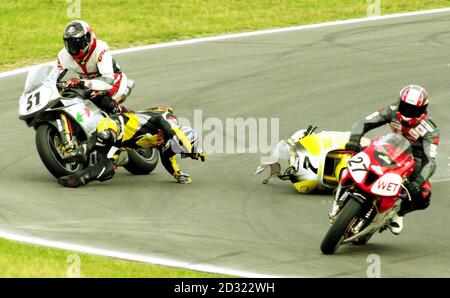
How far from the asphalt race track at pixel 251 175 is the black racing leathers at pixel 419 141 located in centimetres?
54

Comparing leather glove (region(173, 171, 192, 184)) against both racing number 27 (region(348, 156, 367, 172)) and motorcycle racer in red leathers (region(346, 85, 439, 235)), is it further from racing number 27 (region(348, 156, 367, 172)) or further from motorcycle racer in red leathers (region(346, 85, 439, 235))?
racing number 27 (region(348, 156, 367, 172))

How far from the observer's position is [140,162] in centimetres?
1366

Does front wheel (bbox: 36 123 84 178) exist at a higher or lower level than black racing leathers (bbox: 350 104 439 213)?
lower

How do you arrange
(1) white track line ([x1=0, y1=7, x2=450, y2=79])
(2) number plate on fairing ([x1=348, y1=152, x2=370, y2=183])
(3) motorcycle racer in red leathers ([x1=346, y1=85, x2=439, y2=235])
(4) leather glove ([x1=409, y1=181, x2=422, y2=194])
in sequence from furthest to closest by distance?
(1) white track line ([x1=0, y1=7, x2=450, y2=79]) → (3) motorcycle racer in red leathers ([x1=346, y1=85, x2=439, y2=235]) → (4) leather glove ([x1=409, y1=181, x2=422, y2=194]) → (2) number plate on fairing ([x1=348, y1=152, x2=370, y2=183])

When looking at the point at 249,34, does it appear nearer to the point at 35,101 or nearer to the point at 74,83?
the point at 74,83

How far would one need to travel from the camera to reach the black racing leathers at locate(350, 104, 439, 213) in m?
10.5

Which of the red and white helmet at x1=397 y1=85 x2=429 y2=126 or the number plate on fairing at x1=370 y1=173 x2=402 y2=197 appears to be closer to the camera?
the number plate on fairing at x1=370 y1=173 x2=402 y2=197

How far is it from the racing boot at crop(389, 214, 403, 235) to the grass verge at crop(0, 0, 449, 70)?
35.2 ft

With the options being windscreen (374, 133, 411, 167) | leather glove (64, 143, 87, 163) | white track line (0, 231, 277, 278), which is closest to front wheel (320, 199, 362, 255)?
windscreen (374, 133, 411, 167)

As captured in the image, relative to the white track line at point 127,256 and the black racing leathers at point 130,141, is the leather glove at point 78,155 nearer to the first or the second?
the black racing leathers at point 130,141

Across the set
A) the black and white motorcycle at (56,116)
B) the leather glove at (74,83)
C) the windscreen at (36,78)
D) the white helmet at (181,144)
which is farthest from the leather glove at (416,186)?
the windscreen at (36,78)

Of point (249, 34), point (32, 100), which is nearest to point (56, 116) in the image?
point (32, 100)

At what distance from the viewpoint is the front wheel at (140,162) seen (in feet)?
44.7

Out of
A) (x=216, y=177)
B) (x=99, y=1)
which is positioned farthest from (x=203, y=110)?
(x=99, y=1)
